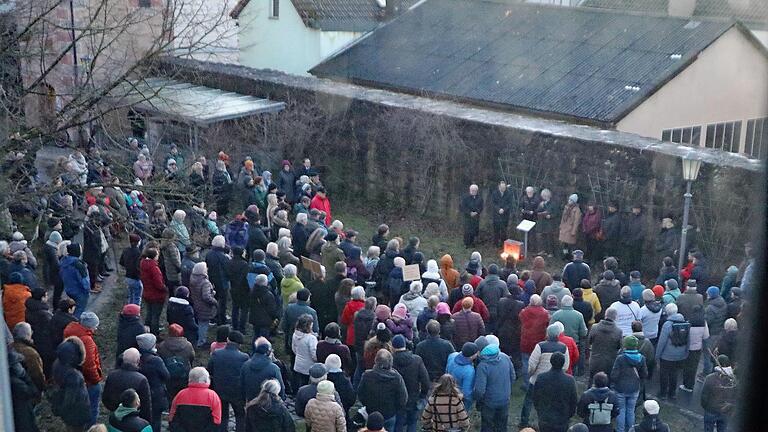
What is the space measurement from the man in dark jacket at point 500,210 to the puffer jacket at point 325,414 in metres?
8.40

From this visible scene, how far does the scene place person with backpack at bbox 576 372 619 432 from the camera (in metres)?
8.35

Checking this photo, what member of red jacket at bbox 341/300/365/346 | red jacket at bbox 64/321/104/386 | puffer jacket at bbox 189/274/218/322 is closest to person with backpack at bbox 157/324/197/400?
red jacket at bbox 64/321/104/386

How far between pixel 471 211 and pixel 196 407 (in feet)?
28.5

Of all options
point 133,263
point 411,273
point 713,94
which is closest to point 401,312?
point 411,273

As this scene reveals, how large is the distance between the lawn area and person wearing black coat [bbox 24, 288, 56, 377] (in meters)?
0.61

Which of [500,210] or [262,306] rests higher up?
[500,210]

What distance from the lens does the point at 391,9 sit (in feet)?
→ 94.9

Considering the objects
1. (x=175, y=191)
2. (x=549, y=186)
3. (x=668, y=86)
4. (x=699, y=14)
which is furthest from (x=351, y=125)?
(x=699, y=14)

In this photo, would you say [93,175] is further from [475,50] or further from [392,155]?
[475,50]

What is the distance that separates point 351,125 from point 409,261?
7.29 m

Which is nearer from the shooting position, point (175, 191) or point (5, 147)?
point (5, 147)

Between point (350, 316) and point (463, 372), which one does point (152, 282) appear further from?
point (463, 372)

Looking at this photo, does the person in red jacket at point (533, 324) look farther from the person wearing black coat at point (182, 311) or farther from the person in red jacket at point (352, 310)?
the person wearing black coat at point (182, 311)

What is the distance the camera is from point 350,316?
1013 cm
